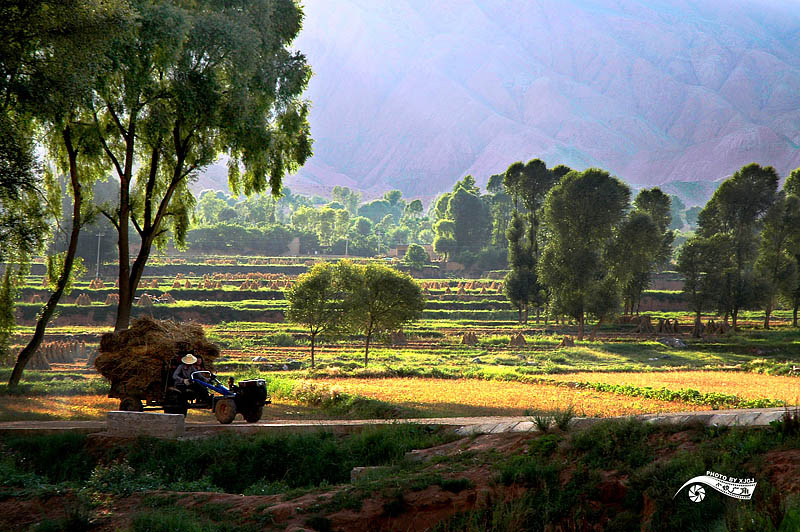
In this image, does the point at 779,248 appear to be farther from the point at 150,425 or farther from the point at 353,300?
the point at 150,425

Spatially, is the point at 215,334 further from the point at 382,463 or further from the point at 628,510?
the point at 628,510

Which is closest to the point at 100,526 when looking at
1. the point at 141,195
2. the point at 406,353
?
the point at 141,195

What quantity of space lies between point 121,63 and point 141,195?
7.00 metres

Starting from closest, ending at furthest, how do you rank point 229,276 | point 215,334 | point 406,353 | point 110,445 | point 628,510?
point 628,510 < point 110,445 < point 406,353 < point 215,334 < point 229,276

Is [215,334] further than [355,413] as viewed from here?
Yes

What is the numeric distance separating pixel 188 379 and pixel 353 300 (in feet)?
80.8

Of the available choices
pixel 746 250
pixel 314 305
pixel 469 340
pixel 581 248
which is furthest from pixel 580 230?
pixel 314 305

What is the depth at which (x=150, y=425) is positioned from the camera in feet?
48.4

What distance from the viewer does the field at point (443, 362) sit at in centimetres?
2097

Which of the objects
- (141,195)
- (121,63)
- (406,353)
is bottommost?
(406,353)

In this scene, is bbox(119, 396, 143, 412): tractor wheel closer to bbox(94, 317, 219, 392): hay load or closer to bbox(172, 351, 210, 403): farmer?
bbox(94, 317, 219, 392): hay load

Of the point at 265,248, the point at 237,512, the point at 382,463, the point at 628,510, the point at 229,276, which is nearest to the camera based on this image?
the point at 628,510

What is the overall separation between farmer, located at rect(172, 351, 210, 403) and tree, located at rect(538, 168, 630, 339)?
47.4 m

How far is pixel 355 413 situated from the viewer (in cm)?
1895
